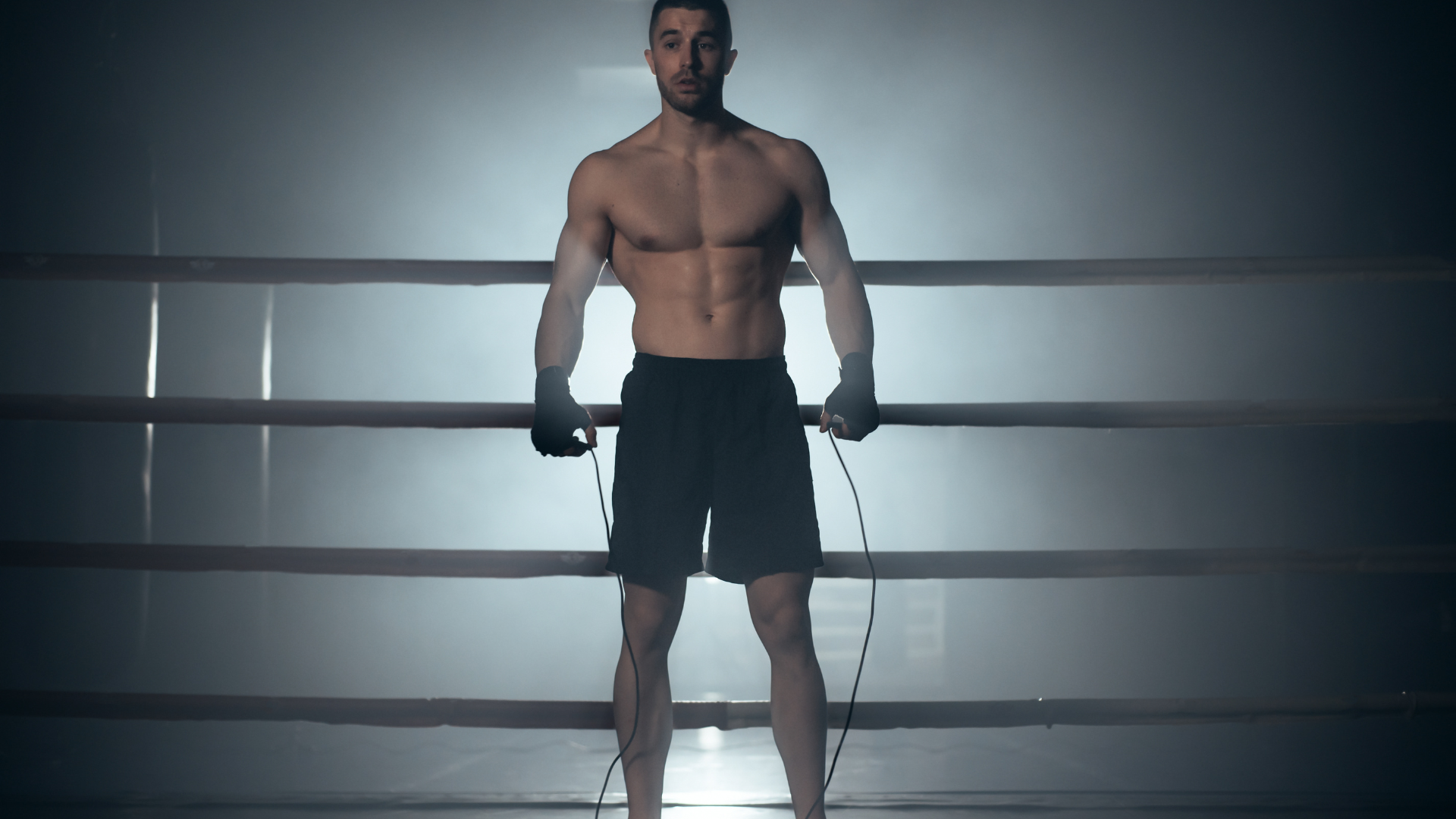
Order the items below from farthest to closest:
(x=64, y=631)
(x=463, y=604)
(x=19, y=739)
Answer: (x=463, y=604) < (x=64, y=631) < (x=19, y=739)

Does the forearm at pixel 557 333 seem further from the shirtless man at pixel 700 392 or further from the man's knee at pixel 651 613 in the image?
the man's knee at pixel 651 613

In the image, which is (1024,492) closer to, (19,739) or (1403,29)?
(1403,29)

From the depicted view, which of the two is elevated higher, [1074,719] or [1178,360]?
[1178,360]

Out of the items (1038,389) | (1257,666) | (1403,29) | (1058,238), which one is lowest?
(1257,666)

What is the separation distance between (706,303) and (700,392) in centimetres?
11

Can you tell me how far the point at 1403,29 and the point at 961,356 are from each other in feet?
6.65

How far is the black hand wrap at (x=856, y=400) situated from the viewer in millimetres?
1094

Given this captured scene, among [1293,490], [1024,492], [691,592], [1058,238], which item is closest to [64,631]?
[691,592]

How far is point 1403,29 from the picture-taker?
3281 millimetres

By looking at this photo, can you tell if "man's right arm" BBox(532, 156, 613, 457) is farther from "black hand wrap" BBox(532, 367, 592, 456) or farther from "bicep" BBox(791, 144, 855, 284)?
"bicep" BBox(791, 144, 855, 284)

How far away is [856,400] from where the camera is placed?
1.09m

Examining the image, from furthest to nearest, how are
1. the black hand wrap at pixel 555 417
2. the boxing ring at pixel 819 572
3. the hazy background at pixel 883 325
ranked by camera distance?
1. the hazy background at pixel 883 325
2. the boxing ring at pixel 819 572
3. the black hand wrap at pixel 555 417

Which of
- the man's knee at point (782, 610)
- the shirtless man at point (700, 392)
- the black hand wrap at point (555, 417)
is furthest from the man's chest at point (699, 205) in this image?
the man's knee at point (782, 610)

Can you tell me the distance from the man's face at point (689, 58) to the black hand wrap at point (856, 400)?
0.38 metres
